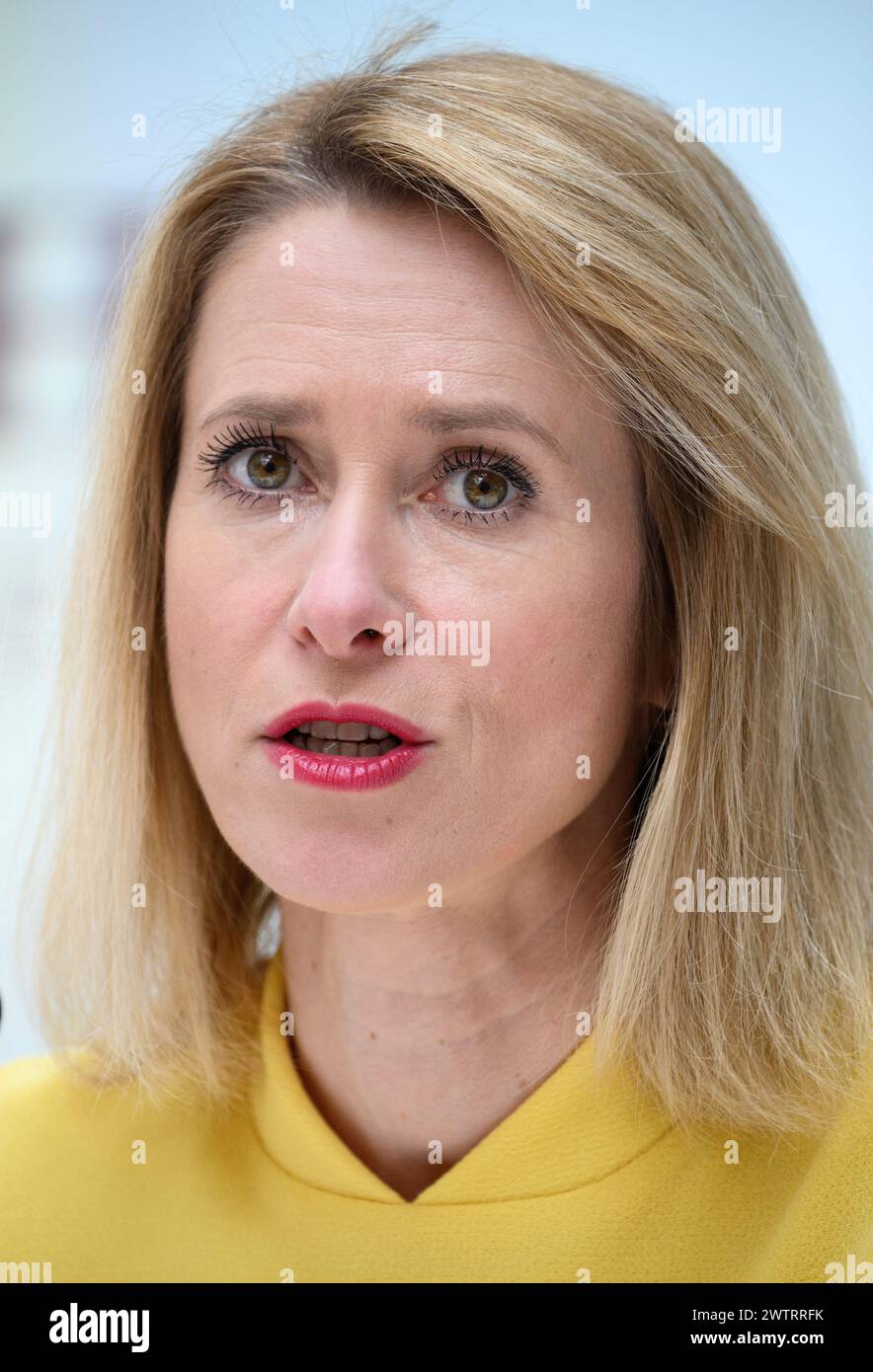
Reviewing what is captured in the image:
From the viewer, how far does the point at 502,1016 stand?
1593 millimetres

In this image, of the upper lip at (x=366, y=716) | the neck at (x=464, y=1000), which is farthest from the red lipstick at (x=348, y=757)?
the neck at (x=464, y=1000)

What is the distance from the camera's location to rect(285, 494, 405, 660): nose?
1.34 m

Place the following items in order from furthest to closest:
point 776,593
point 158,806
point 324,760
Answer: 1. point 158,806
2. point 776,593
3. point 324,760

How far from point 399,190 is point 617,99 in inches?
12.3

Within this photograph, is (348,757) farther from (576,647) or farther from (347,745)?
(576,647)

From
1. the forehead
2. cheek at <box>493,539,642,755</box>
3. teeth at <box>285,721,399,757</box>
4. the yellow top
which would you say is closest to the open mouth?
teeth at <box>285,721,399,757</box>

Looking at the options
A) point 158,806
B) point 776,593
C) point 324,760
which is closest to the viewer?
point 324,760

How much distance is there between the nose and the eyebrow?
4.0 inches

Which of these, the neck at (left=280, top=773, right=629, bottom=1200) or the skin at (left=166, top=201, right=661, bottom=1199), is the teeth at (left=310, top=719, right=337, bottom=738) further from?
the neck at (left=280, top=773, right=629, bottom=1200)

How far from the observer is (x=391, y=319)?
56.2 inches
